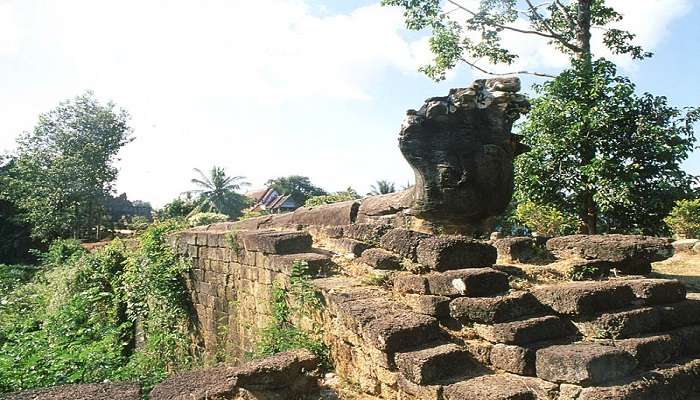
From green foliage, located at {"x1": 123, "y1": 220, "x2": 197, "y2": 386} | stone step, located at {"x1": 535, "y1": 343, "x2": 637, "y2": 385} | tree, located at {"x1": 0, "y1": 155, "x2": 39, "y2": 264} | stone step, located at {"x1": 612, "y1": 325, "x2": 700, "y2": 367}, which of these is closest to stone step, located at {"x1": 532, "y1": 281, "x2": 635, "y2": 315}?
stone step, located at {"x1": 612, "y1": 325, "x2": 700, "y2": 367}

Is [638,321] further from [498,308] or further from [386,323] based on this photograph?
[386,323]

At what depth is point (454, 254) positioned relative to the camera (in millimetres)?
3631

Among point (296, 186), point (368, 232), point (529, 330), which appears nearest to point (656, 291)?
point (529, 330)

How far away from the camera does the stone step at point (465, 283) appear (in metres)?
3.28

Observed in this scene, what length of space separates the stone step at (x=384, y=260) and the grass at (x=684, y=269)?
297 cm

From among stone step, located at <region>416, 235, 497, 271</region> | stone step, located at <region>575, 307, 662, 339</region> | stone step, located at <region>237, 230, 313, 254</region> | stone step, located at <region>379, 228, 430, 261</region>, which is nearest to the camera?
stone step, located at <region>575, 307, 662, 339</region>

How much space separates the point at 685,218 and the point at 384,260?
7.45 m

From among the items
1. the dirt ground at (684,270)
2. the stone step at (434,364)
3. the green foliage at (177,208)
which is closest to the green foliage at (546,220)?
the dirt ground at (684,270)

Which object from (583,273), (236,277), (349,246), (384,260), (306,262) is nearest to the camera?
(583,273)

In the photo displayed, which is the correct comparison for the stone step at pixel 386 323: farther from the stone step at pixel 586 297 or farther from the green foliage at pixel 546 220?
the green foliage at pixel 546 220

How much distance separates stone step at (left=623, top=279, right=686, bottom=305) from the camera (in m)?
3.35

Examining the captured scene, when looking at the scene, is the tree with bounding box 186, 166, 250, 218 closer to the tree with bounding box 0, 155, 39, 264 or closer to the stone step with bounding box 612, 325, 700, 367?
the tree with bounding box 0, 155, 39, 264

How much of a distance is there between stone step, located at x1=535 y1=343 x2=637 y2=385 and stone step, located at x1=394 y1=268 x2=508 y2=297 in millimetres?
662

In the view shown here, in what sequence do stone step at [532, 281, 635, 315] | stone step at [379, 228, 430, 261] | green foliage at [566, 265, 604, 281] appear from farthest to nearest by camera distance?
stone step at [379, 228, 430, 261] < green foliage at [566, 265, 604, 281] < stone step at [532, 281, 635, 315]
